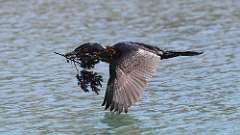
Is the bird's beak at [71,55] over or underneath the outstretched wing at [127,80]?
over

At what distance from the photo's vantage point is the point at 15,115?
31.9 feet

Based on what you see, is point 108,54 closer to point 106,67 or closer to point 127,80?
point 127,80

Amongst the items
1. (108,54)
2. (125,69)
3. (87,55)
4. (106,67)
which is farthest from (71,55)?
(106,67)

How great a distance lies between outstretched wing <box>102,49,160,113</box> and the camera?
8.31 m

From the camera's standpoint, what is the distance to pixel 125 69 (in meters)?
8.52

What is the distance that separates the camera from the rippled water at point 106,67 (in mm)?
9195

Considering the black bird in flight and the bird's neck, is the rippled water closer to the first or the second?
the black bird in flight

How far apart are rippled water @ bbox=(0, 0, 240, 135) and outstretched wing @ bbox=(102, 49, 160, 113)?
1.77 feet

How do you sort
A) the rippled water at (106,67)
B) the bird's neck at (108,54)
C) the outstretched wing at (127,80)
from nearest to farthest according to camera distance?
1. the outstretched wing at (127,80)
2. the bird's neck at (108,54)
3. the rippled water at (106,67)

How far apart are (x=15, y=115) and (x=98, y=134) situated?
1.41 meters

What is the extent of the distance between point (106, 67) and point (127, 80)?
390cm

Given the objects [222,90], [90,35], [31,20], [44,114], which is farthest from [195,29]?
[44,114]

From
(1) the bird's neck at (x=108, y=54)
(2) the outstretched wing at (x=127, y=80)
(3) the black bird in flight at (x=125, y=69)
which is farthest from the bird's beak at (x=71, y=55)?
(2) the outstretched wing at (x=127, y=80)

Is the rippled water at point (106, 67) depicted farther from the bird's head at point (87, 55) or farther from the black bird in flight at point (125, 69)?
the bird's head at point (87, 55)
